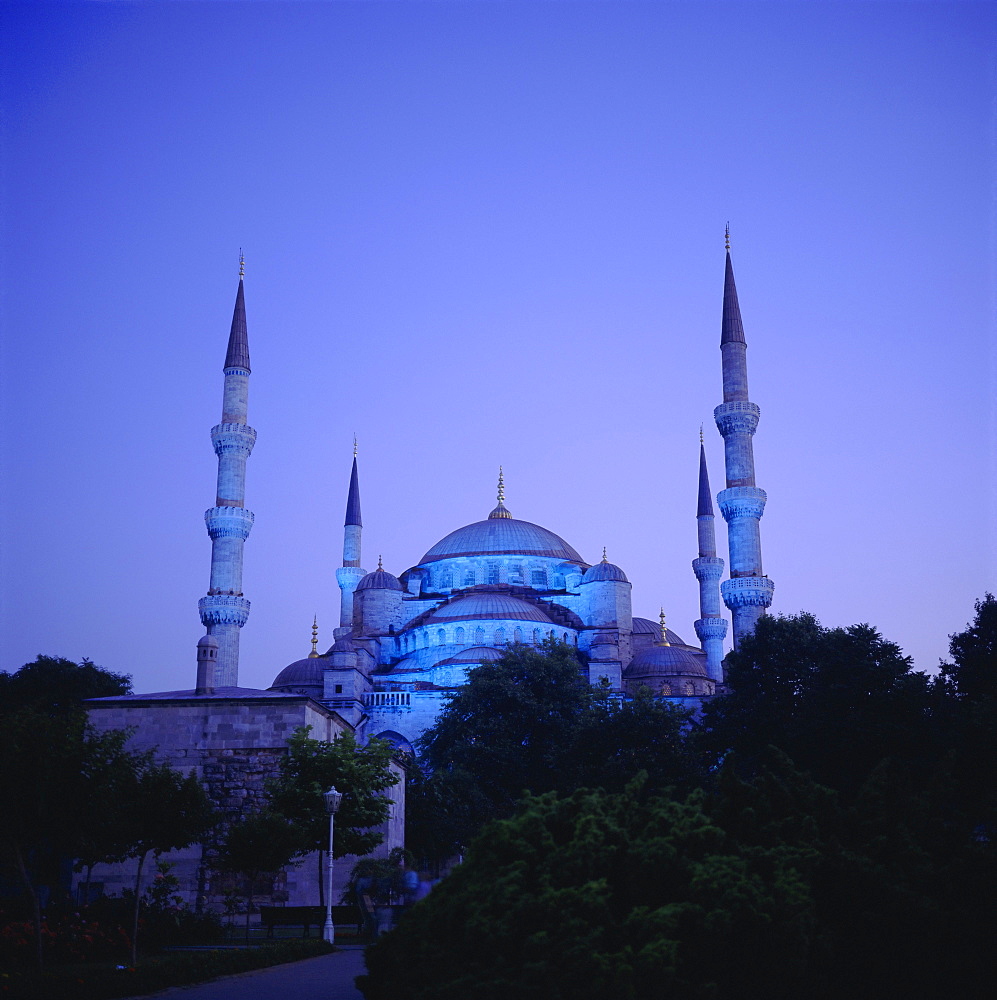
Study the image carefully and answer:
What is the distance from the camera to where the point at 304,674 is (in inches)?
2100

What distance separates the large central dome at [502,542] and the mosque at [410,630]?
11 cm

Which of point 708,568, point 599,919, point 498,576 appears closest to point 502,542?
point 498,576

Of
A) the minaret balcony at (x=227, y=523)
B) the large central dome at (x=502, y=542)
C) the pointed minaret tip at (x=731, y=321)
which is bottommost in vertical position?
the minaret balcony at (x=227, y=523)

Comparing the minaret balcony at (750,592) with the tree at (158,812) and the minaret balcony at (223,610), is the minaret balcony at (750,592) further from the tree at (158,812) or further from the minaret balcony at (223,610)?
the tree at (158,812)

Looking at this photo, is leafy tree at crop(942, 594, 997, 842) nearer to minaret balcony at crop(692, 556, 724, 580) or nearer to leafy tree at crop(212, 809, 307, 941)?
leafy tree at crop(212, 809, 307, 941)

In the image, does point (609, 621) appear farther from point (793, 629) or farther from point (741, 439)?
point (793, 629)

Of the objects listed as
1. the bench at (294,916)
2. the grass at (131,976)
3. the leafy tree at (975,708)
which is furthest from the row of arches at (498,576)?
the grass at (131,976)

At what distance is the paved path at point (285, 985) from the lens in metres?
9.46

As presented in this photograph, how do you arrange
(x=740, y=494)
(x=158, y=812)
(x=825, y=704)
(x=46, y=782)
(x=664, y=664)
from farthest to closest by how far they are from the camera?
1. (x=664, y=664)
2. (x=740, y=494)
3. (x=825, y=704)
4. (x=158, y=812)
5. (x=46, y=782)

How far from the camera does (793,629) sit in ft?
105

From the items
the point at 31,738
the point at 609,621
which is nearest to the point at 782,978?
the point at 31,738

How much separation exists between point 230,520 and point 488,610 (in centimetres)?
1405

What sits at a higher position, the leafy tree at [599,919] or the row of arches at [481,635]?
the row of arches at [481,635]

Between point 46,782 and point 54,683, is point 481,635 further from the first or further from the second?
point 46,782
